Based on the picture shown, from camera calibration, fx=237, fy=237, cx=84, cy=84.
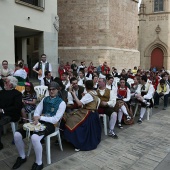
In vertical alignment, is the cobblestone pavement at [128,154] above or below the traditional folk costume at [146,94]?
below

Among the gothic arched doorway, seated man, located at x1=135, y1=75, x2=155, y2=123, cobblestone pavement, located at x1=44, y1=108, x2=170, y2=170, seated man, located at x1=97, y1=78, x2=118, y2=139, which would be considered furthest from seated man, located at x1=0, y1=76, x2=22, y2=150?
the gothic arched doorway

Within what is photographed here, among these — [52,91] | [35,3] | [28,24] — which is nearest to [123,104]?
[52,91]

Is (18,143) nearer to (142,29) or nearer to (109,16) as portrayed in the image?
(109,16)

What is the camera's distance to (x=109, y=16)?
49.9ft

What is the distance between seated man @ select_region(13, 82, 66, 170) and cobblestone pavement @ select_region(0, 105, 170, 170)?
0.18m

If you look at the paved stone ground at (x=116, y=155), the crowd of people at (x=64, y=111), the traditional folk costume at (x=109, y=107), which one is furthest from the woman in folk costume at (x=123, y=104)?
the paved stone ground at (x=116, y=155)

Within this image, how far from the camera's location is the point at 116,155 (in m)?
4.26

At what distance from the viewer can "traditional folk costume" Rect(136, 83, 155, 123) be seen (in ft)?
22.1

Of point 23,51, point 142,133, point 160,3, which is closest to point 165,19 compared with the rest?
point 160,3

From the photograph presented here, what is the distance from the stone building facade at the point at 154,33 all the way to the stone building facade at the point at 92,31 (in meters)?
10.8

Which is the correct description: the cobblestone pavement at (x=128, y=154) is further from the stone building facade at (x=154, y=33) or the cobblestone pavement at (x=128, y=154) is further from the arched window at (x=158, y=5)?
the arched window at (x=158, y=5)

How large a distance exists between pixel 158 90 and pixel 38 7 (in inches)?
243

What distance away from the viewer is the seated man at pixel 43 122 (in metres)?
3.56

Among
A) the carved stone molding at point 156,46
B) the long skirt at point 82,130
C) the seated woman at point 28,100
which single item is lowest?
the long skirt at point 82,130
